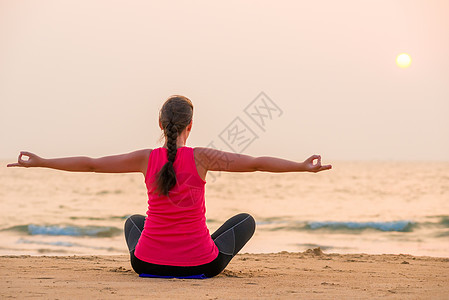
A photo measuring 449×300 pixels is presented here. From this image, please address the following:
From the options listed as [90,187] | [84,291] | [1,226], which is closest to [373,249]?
[84,291]

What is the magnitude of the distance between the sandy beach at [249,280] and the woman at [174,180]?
19 cm

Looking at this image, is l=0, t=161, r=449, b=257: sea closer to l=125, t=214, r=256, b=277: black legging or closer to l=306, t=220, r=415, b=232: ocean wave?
l=306, t=220, r=415, b=232: ocean wave

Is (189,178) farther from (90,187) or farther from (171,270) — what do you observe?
(90,187)

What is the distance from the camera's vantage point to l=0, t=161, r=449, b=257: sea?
37.8 feet

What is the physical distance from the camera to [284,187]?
31125 mm

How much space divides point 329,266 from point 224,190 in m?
24.2

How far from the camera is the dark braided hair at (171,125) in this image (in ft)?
13.8

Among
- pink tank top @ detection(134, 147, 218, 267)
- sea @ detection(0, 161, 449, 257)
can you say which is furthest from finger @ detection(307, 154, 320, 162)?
sea @ detection(0, 161, 449, 257)

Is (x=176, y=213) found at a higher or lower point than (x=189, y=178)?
lower

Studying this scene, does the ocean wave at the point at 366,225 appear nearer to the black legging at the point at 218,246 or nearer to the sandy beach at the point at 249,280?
the sandy beach at the point at 249,280

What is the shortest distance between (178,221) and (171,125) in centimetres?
71

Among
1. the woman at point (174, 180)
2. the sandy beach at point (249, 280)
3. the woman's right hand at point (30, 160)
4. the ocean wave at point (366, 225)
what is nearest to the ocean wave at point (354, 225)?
the ocean wave at point (366, 225)

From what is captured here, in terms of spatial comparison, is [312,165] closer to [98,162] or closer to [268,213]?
[98,162]

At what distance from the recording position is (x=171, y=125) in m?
4.32
